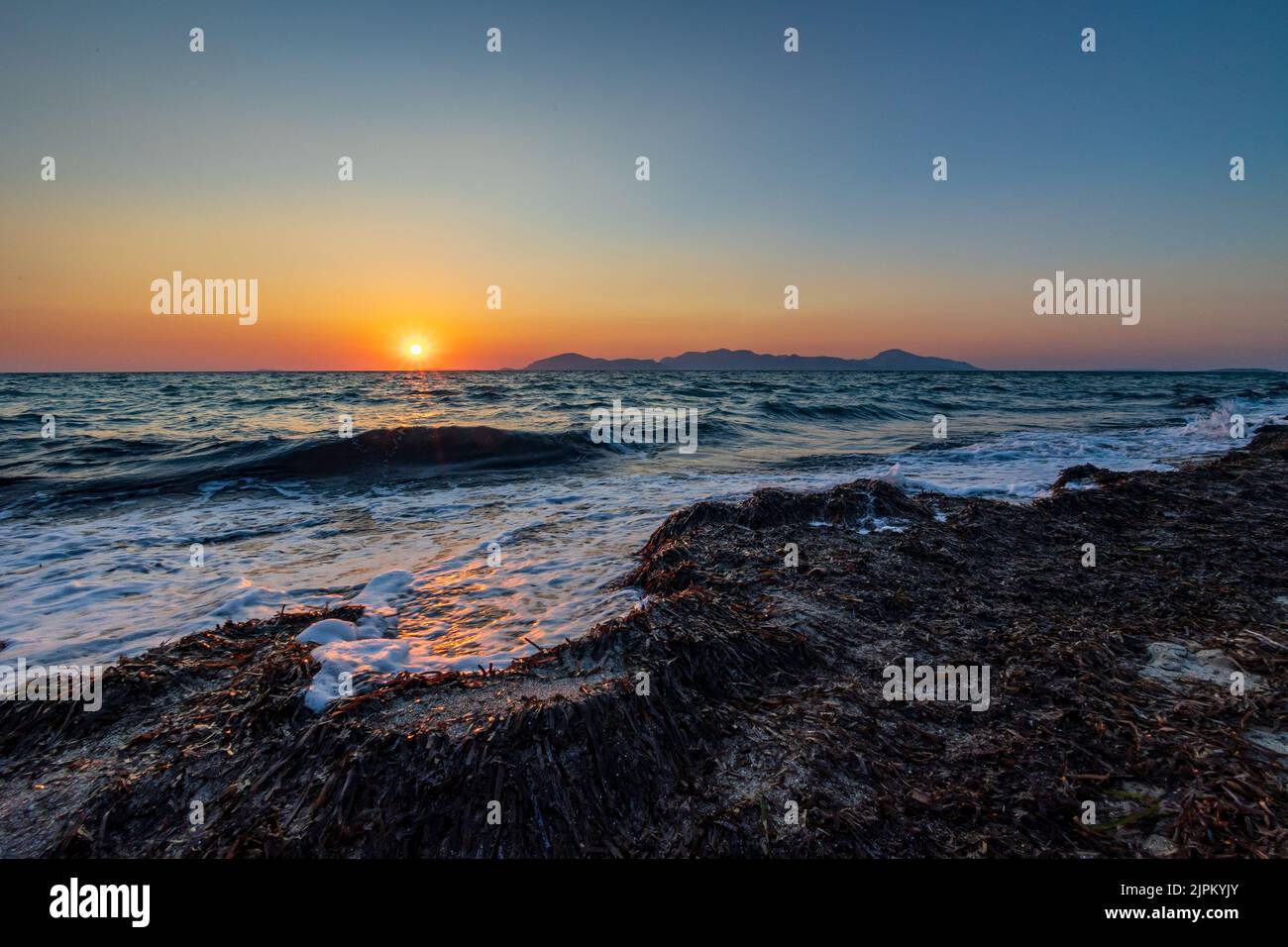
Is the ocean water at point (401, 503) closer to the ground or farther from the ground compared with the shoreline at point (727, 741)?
farther from the ground

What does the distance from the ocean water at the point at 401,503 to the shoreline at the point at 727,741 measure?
0.76 meters

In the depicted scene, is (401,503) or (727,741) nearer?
(727,741)

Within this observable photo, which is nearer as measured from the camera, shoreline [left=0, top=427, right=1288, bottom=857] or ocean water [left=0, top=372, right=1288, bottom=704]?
shoreline [left=0, top=427, right=1288, bottom=857]

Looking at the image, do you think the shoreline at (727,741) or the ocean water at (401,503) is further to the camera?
the ocean water at (401,503)

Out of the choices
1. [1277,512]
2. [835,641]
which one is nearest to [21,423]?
[835,641]

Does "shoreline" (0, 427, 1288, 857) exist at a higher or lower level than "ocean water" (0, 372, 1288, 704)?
lower

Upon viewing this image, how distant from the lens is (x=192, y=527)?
9.09m

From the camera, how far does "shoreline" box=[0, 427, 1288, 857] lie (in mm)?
2543

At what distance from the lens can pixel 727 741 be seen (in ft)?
10.4

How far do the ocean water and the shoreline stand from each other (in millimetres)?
759

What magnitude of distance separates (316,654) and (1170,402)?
4758 centimetres

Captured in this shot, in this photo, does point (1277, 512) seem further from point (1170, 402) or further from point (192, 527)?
point (1170, 402)

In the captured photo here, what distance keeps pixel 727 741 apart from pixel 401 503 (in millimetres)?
9479

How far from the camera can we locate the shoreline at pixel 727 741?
8.34 feet
